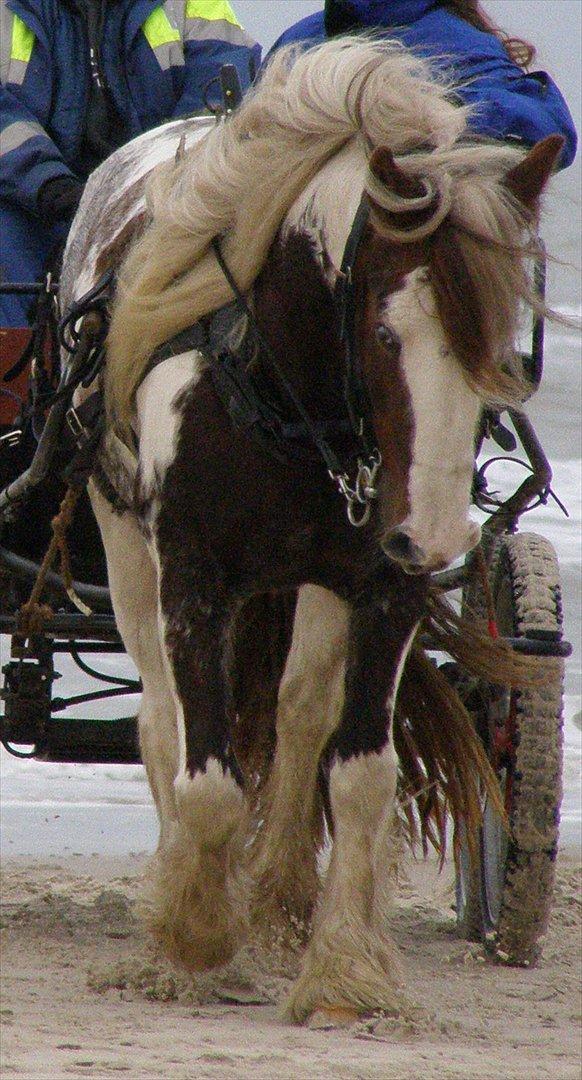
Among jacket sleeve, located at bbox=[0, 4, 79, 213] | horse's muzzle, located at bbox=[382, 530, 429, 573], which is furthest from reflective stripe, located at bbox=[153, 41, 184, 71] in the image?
horse's muzzle, located at bbox=[382, 530, 429, 573]

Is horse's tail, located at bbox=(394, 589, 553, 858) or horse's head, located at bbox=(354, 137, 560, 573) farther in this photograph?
horse's tail, located at bbox=(394, 589, 553, 858)

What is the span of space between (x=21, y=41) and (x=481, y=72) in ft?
4.30

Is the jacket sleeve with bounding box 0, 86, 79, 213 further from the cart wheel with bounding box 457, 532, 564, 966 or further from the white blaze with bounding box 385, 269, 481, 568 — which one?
the white blaze with bounding box 385, 269, 481, 568

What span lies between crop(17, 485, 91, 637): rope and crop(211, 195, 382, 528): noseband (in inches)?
25.0

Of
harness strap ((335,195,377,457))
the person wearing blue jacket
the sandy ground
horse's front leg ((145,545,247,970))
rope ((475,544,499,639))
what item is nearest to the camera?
the sandy ground

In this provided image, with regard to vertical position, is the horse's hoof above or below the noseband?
below

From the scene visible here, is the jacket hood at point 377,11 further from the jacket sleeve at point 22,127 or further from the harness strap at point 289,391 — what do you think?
the jacket sleeve at point 22,127

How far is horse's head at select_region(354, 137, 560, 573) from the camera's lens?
2.53 metres

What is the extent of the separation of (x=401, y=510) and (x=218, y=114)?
100 cm

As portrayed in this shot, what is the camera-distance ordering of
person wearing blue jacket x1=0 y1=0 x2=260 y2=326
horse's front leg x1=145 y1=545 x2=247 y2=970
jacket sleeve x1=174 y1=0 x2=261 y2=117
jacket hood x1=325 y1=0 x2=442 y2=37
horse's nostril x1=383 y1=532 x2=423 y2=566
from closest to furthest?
1. horse's nostril x1=383 y1=532 x2=423 y2=566
2. horse's front leg x1=145 y1=545 x2=247 y2=970
3. jacket hood x1=325 y1=0 x2=442 y2=37
4. person wearing blue jacket x1=0 y1=0 x2=260 y2=326
5. jacket sleeve x1=174 y1=0 x2=261 y2=117

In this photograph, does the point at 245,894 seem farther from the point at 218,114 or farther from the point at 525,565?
the point at 218,114

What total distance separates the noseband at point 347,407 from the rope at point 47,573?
63 cm

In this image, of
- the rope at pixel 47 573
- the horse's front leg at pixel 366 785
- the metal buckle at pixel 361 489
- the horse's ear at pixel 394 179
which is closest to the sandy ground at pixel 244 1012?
the horse's front leg at pixel 366 785

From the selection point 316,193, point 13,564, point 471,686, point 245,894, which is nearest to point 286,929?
point 245,894
